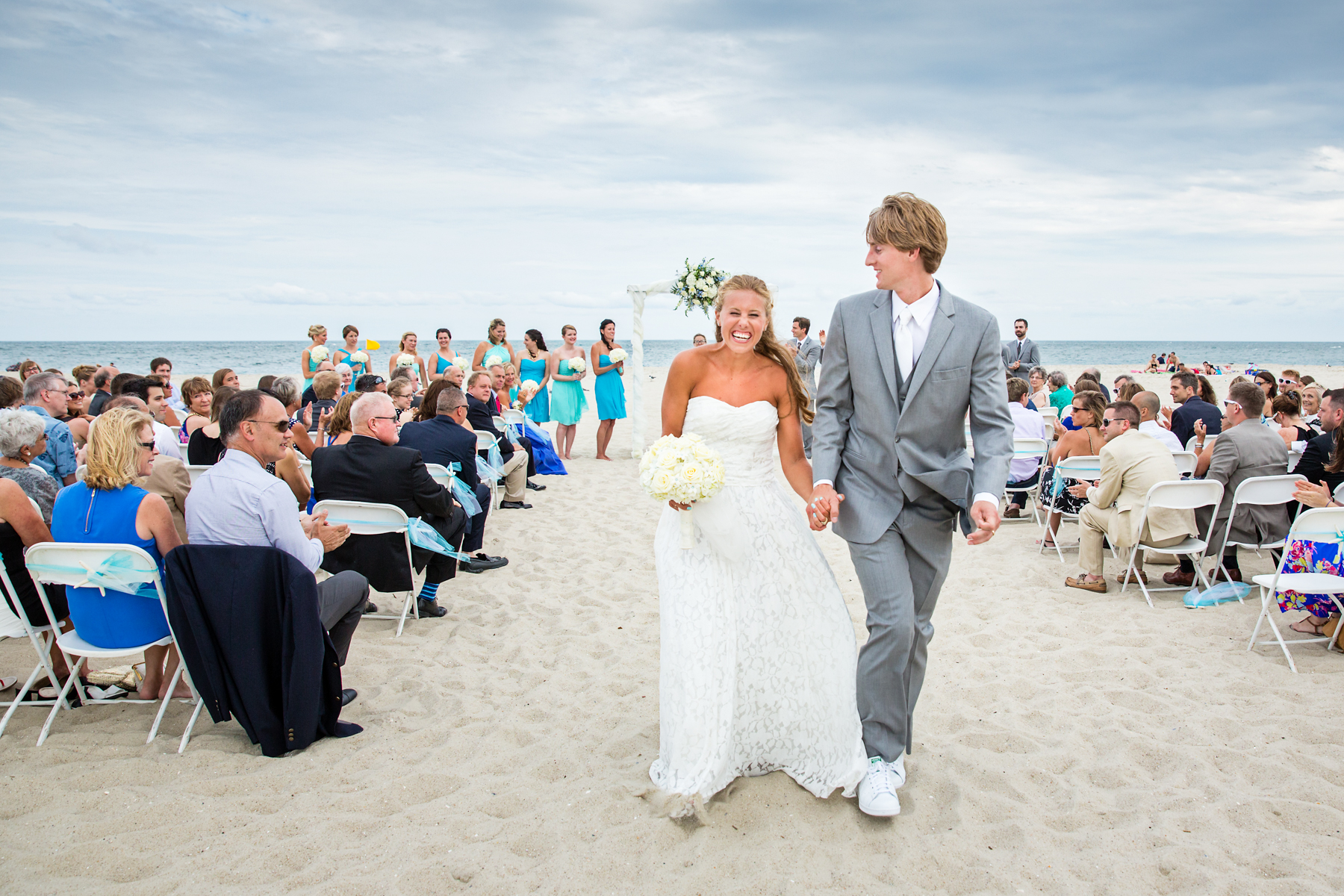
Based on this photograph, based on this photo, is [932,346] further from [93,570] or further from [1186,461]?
[1186,461]

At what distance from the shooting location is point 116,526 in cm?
367

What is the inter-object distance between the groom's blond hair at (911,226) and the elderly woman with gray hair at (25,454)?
4294 mm

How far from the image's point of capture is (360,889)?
2.67 metres

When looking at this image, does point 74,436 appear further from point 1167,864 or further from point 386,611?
point 1167,864

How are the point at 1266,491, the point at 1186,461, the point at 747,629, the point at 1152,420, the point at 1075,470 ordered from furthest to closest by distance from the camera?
the point at 1152,420, the point at 1186,461, the point at 1075,470, the point at 1266,491, the point at 747,629

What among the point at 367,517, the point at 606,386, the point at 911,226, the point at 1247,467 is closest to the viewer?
the point at 911,226

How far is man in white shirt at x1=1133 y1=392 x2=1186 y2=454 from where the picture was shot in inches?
277

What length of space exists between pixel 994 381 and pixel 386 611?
4534 millimetres

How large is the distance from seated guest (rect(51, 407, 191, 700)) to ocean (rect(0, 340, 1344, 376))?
3220cm

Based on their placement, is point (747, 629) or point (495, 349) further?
point (495, 349)

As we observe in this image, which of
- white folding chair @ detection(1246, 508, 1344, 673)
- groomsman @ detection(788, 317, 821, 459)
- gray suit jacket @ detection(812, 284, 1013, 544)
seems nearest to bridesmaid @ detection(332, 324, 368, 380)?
groomsman @ detection(788, 317, 821, 459)

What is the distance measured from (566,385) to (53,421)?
6556mm

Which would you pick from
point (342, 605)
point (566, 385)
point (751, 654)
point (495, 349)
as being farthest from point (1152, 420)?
point (495, 349)

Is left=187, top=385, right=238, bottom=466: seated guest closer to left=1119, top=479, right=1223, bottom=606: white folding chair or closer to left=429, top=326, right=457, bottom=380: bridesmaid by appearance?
left=429, top=326, right=457, bottom=380: bridesmaid
